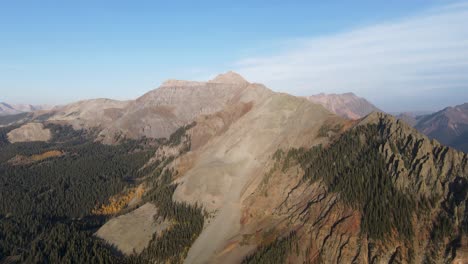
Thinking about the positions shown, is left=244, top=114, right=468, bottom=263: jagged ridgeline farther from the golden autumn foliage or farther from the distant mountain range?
the golden autumn foliage

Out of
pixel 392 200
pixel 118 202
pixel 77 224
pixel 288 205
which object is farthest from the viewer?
pixel 118 202

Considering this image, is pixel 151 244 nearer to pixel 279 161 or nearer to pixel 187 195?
pixel 187 195

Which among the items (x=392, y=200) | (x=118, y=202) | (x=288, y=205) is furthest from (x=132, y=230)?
(x=392, y=200)

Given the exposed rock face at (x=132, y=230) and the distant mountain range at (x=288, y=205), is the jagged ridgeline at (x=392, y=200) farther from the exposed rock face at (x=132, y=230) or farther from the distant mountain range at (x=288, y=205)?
the exposed rock face at (x=132, y=230)

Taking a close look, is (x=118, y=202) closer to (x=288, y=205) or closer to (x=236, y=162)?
(x=236, y=162)

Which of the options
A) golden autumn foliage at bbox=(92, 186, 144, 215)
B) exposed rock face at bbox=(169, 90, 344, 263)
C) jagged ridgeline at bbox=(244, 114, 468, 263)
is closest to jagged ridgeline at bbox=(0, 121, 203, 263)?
golden autumn foliage at bbox=(92, 186, 144, 215)

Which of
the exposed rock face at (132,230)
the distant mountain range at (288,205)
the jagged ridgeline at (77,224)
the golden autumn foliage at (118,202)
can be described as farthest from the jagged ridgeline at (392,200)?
the golden autumn foliage at (118,202)
